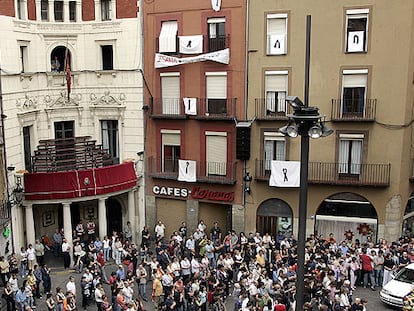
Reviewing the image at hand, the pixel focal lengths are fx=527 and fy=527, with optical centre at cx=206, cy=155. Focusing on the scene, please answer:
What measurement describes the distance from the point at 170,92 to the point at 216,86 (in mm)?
2888

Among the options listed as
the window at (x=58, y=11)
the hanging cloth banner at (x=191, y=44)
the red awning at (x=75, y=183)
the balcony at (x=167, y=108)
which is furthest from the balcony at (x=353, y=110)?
the window at (x=58, y=11)

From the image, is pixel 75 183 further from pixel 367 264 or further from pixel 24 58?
pixel 367 264

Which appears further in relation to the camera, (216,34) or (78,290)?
(216,34)

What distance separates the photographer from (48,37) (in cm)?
2980

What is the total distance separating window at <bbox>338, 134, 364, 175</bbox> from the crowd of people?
3711mm

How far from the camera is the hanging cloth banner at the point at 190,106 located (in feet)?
98.0

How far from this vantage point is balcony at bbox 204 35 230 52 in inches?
1141

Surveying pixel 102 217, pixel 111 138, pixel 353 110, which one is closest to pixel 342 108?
pixel 353 110

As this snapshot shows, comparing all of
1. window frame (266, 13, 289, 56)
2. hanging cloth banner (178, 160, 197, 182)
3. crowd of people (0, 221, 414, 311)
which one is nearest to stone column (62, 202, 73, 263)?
crowd of people (0, 221, 414, 311)

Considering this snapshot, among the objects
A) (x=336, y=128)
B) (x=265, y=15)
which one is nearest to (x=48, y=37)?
(x=265, y=15)

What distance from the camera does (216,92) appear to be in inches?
1177

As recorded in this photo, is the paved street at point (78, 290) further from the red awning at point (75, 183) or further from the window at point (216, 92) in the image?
the window at point (216, 92)

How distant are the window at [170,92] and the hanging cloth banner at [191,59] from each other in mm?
744

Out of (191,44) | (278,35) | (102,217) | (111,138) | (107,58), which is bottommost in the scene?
(102,217)
